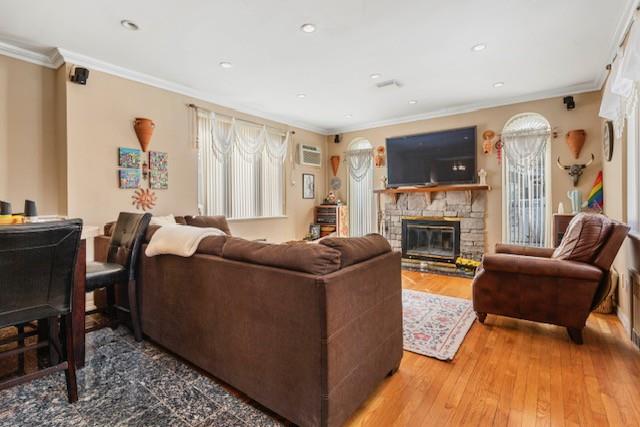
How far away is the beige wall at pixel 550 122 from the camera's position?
424 cm

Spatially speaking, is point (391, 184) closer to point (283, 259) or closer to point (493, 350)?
point (493, 350)

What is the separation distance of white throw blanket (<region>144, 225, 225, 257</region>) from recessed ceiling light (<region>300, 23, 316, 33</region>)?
76.5 inches

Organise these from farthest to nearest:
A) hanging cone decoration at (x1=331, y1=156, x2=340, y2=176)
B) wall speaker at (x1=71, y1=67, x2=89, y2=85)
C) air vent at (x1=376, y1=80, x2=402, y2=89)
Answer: hanging cone decoration at (x1=331, y1=156, x2=340, y2=176) < air vent at (x1=376, y1=80, x2=402, y2=89) < wall speaker at (x1=71, y1=67, x2=89, y2=85)

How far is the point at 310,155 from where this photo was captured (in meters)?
6.31

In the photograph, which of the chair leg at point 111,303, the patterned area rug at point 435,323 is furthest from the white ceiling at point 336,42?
the patterned area rug at point 435,323

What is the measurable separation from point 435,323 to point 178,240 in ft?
7.68

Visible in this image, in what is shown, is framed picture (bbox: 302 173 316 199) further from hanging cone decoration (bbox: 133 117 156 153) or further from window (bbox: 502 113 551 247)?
window (bbox: 502 113 551 247)

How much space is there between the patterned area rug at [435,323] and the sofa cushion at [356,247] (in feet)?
3.35

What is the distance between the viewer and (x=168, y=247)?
2.07 m

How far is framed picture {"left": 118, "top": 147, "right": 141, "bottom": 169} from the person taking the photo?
12.0ft

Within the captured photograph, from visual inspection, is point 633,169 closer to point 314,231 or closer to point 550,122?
point 550,122

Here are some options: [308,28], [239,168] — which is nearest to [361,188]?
[239,168]

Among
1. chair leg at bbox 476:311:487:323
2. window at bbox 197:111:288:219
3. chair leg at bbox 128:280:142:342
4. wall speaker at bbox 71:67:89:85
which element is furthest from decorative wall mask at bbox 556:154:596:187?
wall speaker at bbox 71:67:89:85

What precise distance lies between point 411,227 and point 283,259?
14.8 ft
